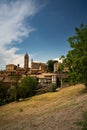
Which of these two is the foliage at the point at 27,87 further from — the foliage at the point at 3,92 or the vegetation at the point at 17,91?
the foliage at the point at 3,92

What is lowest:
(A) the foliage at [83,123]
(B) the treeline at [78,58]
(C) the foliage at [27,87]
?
(A) the foliage at [83,123]

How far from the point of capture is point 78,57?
130 ft

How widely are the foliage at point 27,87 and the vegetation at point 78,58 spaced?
22.0 metres

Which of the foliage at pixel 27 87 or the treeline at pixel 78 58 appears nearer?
the treeline at pixel 78 58

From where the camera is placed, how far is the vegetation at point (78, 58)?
38125 mm

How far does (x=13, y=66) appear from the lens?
154 meters

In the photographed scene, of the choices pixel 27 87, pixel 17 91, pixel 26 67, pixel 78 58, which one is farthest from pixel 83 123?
pixel 26 67

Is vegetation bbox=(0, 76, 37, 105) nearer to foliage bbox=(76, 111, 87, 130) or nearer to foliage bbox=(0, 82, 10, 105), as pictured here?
foliage bbox=(0, 82, 10, 105)

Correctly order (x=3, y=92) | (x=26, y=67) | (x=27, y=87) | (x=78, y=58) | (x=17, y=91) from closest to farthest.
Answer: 1. (x=78, y=58)
2. (x=17, y=91)
3. (x=3, y=92)
4. (x=27, y=87)
5. (x=26, y=67)

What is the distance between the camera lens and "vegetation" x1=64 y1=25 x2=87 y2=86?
38.1 meters

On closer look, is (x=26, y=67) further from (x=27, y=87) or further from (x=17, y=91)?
(x=17, y=91)

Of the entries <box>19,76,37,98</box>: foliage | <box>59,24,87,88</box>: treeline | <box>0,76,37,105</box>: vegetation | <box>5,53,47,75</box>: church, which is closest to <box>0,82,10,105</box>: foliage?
<box>0,76,37,105</box>: vegetation

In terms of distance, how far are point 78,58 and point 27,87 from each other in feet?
89.6

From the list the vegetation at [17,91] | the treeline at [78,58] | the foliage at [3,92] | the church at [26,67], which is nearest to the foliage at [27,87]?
the vegetation at [17,91]
